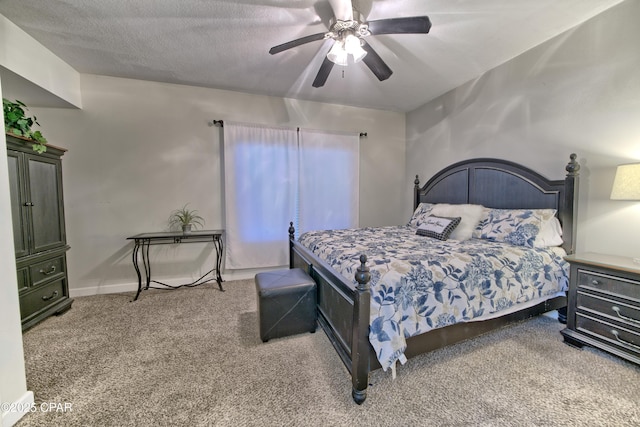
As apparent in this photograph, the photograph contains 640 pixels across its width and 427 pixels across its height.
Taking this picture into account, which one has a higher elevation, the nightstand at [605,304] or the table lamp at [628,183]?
the table lamp at [628,183]

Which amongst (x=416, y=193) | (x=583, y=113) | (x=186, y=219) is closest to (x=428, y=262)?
(x=583, y=113)

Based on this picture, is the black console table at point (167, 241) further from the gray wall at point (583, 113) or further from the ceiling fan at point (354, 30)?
the gray wall at point (583, 113)

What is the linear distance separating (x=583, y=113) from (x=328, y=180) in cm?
293

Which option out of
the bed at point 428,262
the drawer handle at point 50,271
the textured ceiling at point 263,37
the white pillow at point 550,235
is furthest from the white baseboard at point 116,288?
the white pillow at point 550,235

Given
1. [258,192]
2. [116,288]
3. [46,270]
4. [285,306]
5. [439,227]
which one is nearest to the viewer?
[285,306]

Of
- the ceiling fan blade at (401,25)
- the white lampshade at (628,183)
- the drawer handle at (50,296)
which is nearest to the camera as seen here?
the ceiling fan blade at (401,25)

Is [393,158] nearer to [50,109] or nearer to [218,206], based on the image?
[218,206]

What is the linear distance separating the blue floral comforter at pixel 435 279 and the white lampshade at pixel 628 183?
2.13 feet

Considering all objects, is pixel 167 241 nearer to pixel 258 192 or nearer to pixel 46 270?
pixel 46 270

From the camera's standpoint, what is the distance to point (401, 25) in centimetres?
176

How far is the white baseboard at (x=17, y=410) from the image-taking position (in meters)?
1.34

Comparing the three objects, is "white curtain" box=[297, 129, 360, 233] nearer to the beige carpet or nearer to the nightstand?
the beige carpet

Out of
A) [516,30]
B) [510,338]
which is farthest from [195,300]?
[516,30]

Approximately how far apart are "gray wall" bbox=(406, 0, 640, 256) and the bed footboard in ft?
7.86
